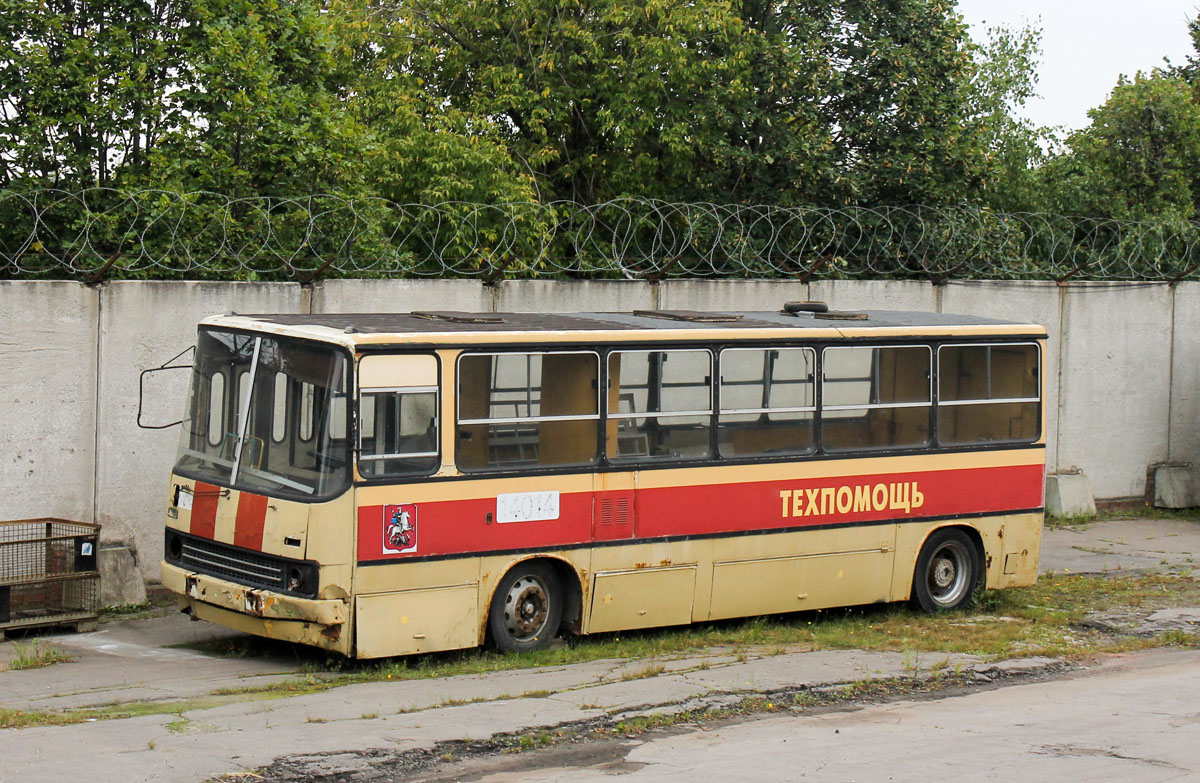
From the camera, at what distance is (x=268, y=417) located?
1051 centimetres

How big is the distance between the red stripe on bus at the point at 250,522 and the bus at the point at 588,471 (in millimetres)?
14

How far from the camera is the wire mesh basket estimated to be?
37.7 feet

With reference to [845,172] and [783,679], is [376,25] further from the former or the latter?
[783,679]

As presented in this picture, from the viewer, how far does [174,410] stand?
1326 centimetres

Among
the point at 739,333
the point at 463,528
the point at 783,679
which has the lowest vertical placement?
the point at 783,679

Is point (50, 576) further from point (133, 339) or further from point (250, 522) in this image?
point (133, 339)

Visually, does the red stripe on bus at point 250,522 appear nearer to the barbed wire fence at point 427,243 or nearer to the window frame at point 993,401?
the barbed wire fence at point 427,243

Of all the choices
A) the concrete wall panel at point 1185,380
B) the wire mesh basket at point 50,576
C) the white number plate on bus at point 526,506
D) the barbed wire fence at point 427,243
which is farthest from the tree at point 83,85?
the concrete wall panel at point 1185,380

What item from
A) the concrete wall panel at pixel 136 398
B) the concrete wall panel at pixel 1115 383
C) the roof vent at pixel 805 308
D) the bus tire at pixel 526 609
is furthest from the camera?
the concrete wall panel at pixel 1115 383

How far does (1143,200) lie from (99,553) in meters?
20.4

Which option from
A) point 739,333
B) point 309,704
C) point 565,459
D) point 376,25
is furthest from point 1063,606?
point 376,25

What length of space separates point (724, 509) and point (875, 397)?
191cm

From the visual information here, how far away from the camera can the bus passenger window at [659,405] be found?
454 inches

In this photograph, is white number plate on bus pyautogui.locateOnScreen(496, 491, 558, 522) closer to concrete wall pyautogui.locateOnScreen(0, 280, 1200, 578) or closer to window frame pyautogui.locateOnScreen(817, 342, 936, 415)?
window frame pyautogui.locateOnScreen(817, 342, 936, 415)
